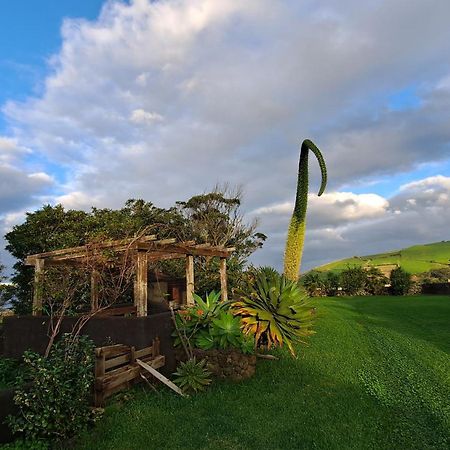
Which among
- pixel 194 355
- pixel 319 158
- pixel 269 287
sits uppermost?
pixel 319 158

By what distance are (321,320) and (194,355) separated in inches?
346

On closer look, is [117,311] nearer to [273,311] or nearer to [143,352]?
[143,352]

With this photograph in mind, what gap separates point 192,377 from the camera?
24.1 ft

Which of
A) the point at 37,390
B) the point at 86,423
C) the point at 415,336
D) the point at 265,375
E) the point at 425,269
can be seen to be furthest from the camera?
the point at 425,269

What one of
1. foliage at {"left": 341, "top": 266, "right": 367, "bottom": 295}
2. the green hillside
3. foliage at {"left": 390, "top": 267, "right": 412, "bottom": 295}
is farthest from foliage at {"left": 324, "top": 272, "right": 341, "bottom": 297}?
the green hillside

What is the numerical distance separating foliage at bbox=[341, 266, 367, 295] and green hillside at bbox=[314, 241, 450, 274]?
6.56m

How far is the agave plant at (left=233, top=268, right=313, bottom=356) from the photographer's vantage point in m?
8.76

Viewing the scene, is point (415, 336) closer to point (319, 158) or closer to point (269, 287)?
point (269, 287)

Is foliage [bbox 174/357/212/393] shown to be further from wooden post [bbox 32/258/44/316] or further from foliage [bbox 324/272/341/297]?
foliage [bbox 324/272/341/297]

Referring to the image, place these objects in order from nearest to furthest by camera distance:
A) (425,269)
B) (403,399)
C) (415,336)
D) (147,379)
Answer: (403,399)
(147,379)
(415,336)
(425,269)

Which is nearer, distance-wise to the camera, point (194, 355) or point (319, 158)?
point (194, 355)

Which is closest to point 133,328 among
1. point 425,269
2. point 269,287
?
point 269,287

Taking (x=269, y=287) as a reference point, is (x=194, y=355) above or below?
below

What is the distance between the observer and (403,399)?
6734mm
